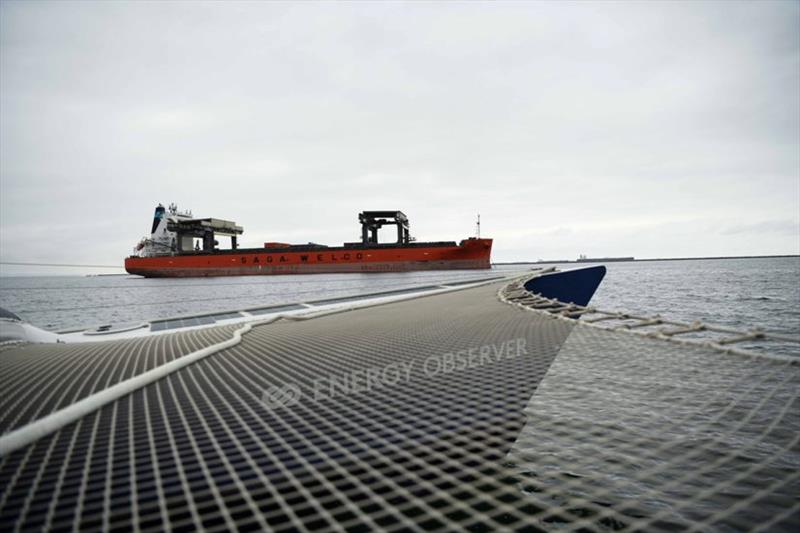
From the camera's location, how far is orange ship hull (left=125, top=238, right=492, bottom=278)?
112 ft

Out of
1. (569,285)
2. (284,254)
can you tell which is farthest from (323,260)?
(569,285)

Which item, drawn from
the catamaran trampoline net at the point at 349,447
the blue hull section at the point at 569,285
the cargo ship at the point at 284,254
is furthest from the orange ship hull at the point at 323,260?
the catamaran trampoline net at the point at 349,447

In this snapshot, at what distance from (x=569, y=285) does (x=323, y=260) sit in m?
28.7

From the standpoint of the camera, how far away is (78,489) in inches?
41.0

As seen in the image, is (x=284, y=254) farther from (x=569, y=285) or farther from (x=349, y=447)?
(x=349, y=447)

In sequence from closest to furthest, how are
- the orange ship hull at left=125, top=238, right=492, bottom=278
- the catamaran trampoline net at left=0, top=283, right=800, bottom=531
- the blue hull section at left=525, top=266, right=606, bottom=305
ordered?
the catamaran trampoline net at left=0, top=283, right=800, bottom=531
the blue hull section at left=525, top=266, right=606, bottom=305
the orange ship hull at left=125, top=238, right=492, bottom=278

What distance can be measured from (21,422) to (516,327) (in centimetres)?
292

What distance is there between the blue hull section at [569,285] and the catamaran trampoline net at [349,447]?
18.8 ft

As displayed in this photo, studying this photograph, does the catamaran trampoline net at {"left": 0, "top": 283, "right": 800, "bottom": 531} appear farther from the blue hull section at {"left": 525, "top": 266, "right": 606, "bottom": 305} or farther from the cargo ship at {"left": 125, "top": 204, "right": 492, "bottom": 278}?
the cargo ship at {"left": 125, "top": 204, "right": 492, "bottom": 278}

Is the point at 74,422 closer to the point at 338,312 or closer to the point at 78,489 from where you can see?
the point at 78,489

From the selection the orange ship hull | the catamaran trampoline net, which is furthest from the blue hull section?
the orange ship hull

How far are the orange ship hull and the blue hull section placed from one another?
72.4ft

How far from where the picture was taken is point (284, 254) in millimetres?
36906

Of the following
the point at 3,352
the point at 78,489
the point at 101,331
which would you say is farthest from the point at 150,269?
the point at 78,489
